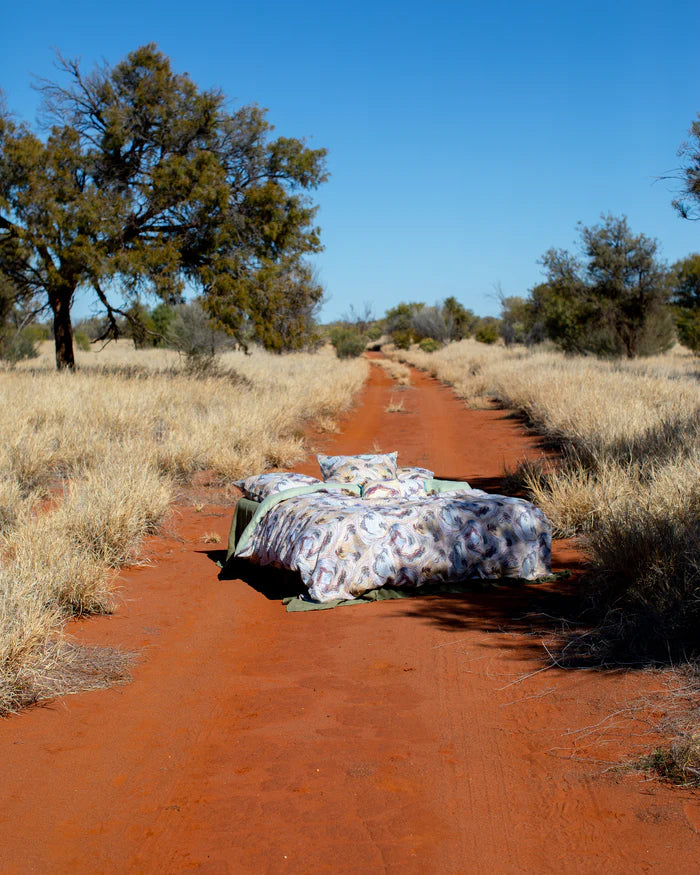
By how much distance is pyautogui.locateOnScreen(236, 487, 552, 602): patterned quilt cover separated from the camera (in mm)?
6000

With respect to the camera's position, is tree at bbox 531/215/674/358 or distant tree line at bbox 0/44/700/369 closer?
distant tree line at bbox 0/44/700/369

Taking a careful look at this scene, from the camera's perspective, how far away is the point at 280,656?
5.04 m

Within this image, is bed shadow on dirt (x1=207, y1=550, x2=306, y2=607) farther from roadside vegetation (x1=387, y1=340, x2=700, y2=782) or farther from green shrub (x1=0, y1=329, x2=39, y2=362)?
green shrub (x1=0, y1=329, x2=39, y2=362)

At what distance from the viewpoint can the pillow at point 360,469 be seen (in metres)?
7.45

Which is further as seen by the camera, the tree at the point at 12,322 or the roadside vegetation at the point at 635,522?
the tree at the point at 12,322

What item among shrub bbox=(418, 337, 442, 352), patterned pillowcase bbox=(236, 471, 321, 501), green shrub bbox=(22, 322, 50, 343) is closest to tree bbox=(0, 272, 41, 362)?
green shrub bbox=(22, 322, 50, 343)

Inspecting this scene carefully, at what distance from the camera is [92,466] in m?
9.55

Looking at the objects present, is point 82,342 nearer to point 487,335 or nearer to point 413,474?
point 487,335

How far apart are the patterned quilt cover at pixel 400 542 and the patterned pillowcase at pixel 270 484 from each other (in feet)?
1.75

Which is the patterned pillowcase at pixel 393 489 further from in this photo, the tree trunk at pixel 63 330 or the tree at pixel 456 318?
the tree at pixel 456 318

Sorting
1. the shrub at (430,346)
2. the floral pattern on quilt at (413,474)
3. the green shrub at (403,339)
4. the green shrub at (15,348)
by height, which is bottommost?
the floral pattern on quilt at (413,474)

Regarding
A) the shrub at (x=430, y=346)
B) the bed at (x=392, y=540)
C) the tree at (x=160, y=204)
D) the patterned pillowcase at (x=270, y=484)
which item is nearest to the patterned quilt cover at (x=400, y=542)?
the bed at (x=392, y=540)

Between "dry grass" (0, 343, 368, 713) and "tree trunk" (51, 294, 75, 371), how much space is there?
245cm

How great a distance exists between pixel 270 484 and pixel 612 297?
78.6ft
